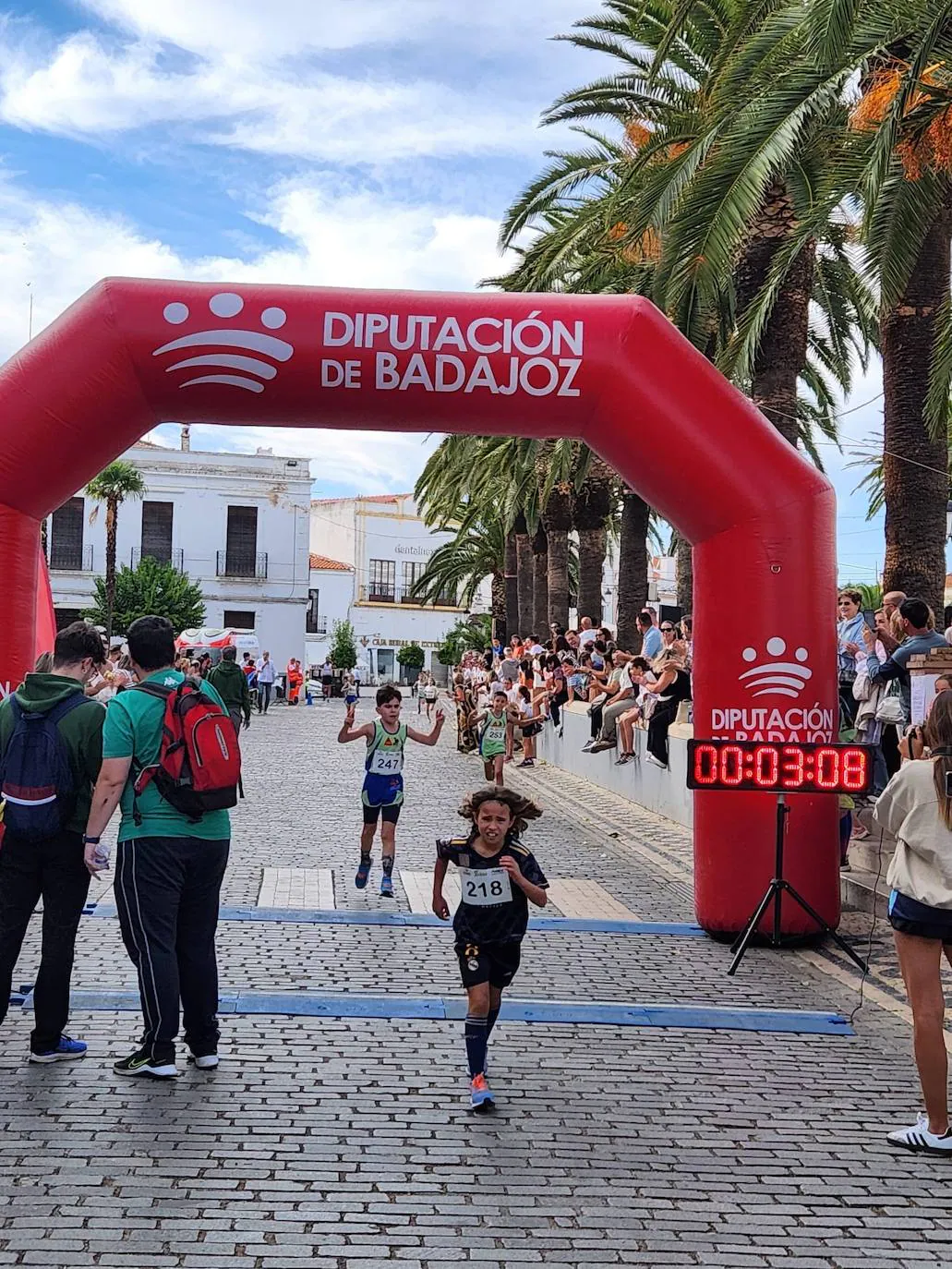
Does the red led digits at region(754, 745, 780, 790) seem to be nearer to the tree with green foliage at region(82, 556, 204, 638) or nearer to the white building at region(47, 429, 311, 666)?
the tree with green foliage at region(82, 556, 204, 638)

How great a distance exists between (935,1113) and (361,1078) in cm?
232

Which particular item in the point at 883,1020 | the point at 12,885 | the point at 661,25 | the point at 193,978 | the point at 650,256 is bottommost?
Result: the point at 883,1020

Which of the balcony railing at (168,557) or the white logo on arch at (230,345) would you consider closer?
the white logo on arch at (230,345)

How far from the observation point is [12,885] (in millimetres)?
6051

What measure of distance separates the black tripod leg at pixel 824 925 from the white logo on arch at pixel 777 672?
47.5 inches

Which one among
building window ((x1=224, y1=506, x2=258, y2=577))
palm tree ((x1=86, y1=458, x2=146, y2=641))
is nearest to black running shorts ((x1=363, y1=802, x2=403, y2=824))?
palm tree ((x1=86, y1=458, x2=146, y2=641))

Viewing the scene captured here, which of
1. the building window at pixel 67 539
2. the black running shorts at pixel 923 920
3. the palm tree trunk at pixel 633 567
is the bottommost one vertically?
the black running shorts at pixel 923 920

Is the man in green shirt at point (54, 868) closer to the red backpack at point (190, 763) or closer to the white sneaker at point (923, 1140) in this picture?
the red backpack at point (190, 763)

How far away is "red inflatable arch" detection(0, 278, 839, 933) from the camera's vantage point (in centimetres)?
852

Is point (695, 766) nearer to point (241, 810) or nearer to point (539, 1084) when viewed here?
point (539, 1084)

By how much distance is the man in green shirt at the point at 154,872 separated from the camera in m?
5.75

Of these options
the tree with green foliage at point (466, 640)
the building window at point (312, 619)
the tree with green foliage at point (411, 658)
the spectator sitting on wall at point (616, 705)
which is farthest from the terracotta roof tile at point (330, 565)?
the spectator sitting on wall at point (616, 705)

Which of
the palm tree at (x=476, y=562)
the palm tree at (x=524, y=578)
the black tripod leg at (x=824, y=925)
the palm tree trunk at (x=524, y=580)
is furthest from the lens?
the palm tree at (x=476, y=562)

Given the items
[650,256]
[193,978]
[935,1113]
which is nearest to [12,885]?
[193,978]
